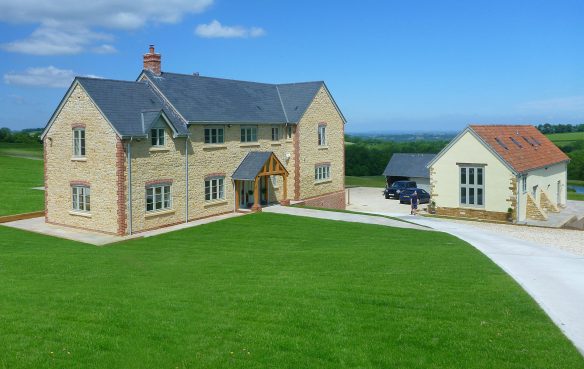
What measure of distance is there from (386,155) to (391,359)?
303ft

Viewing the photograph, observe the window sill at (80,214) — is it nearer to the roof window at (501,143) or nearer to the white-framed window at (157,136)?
the white-framed window at (157,136)

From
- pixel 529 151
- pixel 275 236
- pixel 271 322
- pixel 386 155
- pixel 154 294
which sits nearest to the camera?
pixel 271 322

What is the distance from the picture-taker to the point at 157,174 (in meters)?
27.8

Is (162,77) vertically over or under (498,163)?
over

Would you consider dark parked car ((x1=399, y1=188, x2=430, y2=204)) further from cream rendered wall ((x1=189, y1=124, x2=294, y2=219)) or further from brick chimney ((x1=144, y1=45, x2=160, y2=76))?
brick chimney ((x1=144, y1=45, x2=160, y2=76))

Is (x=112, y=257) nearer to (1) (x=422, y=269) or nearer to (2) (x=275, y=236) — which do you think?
(2) (x=275, y=236)

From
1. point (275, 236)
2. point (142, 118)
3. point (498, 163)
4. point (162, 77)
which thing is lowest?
point (275, 236)

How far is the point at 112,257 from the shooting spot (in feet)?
66.9

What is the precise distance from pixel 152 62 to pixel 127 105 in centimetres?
497

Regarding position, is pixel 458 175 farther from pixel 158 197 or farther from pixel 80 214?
pixel 80 214

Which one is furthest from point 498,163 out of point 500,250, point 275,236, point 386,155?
point 386,155

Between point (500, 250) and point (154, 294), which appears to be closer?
point (154, 294)

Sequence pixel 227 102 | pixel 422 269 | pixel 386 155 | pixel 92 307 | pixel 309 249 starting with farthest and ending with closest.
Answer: pixel 386 155 → pixel 227 102 → pixel 309 249 → pixel 422 269 → pixel 92 307

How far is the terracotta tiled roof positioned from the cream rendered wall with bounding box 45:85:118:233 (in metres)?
22.2
